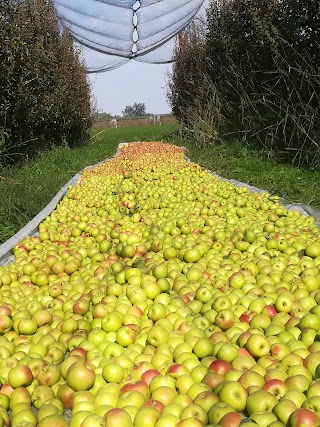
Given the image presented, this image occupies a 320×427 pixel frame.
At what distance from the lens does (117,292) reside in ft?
10.7

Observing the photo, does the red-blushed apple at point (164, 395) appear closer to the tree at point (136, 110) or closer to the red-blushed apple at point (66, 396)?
the red-blushed apple at point (66, 396)

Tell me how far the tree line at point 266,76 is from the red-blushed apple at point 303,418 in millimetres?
6625

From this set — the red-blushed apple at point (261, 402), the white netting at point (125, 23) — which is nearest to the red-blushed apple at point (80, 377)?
the red-blushed apple at point (261, 402)

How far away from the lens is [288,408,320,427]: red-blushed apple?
174 cm

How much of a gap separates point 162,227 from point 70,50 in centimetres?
1684

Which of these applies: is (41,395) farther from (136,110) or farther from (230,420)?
(136,110)

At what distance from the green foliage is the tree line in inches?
217

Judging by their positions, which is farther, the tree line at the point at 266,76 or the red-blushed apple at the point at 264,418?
the tree line at the point at 266,76

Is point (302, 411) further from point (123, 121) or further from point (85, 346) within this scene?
Result: point (123, 121)

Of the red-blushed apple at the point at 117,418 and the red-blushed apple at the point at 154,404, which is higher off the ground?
the red-blushed apple at the point at 117,418

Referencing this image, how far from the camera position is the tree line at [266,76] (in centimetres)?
887

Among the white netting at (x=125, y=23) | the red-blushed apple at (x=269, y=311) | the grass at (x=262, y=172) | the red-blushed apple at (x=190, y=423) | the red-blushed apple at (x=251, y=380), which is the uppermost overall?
the white netting at (x=125, y=23)

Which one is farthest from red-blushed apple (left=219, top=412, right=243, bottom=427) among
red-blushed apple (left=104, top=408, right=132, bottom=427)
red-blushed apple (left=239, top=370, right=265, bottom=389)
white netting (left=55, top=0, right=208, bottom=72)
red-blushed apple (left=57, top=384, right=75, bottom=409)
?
white netting (left=55, top=0, right=208, bottom=72)

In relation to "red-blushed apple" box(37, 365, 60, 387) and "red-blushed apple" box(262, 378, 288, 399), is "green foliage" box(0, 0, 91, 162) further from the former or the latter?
"red-blushed apple" box(262, 378, 288, 399)
